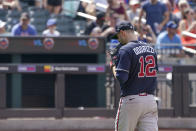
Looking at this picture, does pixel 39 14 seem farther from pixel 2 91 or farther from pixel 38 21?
pixel 2 91

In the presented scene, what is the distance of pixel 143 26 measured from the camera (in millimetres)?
13016

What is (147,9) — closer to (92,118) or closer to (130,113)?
(92,118)

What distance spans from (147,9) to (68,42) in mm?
3293

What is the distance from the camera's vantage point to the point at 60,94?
10812mm

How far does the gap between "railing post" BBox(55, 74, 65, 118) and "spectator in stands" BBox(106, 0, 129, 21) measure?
313 centimetres

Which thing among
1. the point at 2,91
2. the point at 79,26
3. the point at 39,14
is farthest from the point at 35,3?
the point at 2,91

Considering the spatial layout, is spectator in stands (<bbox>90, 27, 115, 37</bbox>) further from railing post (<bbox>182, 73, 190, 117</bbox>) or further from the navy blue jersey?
the navy blue jersey

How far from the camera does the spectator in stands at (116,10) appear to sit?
13.6 m

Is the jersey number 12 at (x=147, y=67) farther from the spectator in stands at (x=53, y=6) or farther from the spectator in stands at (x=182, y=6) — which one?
the spectator in stands at (x=182, y=6)

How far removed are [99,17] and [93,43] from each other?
70.2 inches

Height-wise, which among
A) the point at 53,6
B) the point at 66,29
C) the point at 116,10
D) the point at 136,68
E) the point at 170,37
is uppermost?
the point at 53,6

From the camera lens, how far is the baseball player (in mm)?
5887

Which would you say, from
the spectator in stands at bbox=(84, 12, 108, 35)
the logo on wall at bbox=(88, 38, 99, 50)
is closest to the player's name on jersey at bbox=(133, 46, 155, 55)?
the logo on wall at bbox=(88, 38, 99, 50)

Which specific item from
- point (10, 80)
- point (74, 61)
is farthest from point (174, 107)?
point (10, 80)
